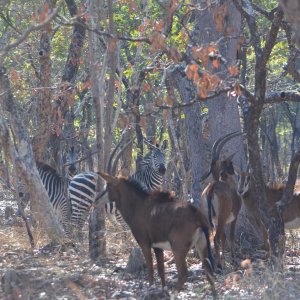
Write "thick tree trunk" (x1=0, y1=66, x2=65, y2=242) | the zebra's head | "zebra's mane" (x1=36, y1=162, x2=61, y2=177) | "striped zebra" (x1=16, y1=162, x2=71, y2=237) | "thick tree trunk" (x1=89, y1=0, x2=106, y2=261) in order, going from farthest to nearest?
the zebra's head → "striped zebra" (x1=16, y1=162, x2=71, y2=237) → "zebra's mane" (x1=36, y1=162, x2=61, y2=177) → "thick tree trunk" (x1=0, y1=66, x2=65, y2=242) → "thick tree trunk" (x1=89, y1=0, x2=106, y2=261)

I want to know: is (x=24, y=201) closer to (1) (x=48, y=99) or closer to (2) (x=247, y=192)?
(1) (x=48, y=99)

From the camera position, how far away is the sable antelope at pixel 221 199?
1090cm

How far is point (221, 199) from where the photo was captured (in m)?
11.0

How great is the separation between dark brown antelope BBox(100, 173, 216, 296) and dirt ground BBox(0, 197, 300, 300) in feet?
1.18

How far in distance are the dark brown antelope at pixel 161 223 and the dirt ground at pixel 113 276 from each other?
36 centimetres

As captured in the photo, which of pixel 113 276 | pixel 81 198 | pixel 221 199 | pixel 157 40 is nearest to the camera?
pixel 157 40

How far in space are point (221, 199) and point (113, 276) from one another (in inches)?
72.9

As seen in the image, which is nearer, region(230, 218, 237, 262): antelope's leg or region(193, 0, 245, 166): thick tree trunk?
region(230, 218, 237, 262): antelope's leg

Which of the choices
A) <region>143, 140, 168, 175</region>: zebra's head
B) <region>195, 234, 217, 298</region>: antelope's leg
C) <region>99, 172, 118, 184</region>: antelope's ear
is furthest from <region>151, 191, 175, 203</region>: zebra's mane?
<region>143, 140, 168, 175</region>: zebra's head

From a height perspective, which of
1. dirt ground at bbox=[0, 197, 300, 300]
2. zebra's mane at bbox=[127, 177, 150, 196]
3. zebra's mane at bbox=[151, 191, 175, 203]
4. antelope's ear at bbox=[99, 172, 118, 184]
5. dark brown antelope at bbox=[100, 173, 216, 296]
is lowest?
dirt ground at bbox=[0, 197, 300, 300]

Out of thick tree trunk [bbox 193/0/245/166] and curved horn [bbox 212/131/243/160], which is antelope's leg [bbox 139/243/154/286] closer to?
curved horn [bbox 212/131/243/160]

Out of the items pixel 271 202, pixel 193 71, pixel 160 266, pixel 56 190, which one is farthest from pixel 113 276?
pixel 56 190

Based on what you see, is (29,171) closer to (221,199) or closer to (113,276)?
(113,276)

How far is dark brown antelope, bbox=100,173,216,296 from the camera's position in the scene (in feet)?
29.3
